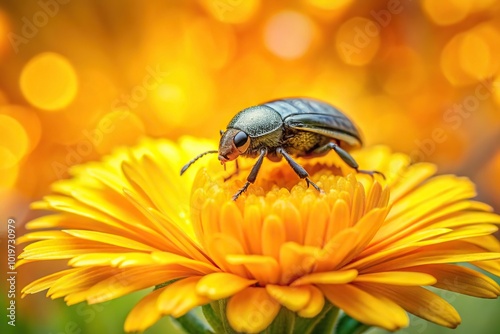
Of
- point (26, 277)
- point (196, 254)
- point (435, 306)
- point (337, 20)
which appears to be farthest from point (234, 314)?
point (337, 20)

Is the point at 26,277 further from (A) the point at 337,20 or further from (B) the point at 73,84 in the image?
(A) the point at 337,20

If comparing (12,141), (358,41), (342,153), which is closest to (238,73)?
(358,41)

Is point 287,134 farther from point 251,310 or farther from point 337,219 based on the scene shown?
Answer: point 251,310

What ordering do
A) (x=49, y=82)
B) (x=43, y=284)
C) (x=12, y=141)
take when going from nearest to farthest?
(x=43, y=284) < (x=12, y=141) < (x=49, y=82)

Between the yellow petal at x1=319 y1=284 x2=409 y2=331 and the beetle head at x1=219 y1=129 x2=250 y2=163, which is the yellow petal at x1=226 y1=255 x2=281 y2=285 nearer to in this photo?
the yellow petal at x1=319 y1=284 x2=409 y2=331

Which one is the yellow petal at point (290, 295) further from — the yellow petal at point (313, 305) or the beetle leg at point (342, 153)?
the beetle leg at point (342, 153)

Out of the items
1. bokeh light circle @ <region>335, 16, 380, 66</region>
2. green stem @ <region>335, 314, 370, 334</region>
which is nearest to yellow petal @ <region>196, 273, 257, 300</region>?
green stem @ <region>335, 314, 370, 334</region>
